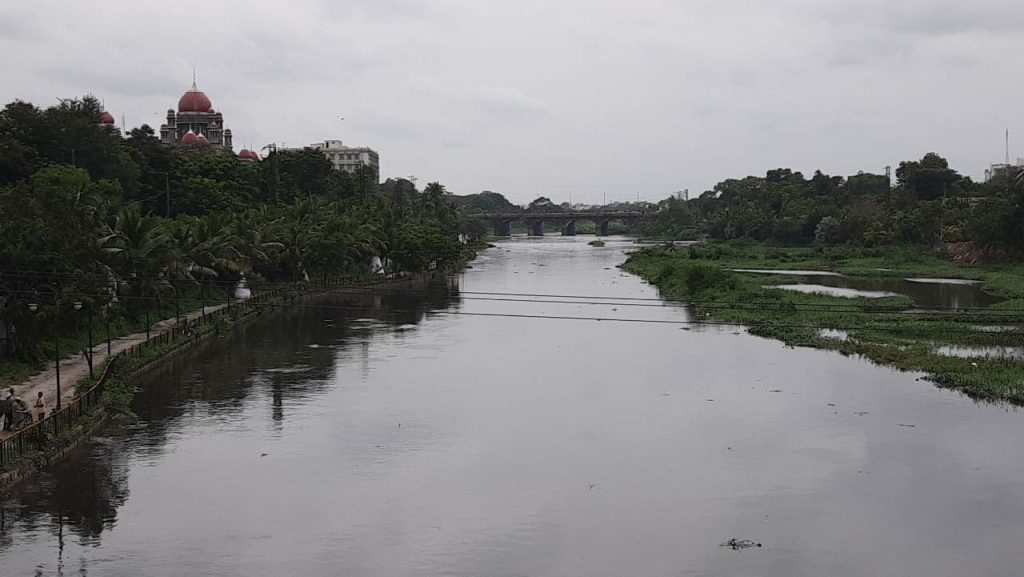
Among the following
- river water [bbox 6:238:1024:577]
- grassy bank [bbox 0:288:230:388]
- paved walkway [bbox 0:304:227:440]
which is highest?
grassy bank [bbox 0:288:230:388]

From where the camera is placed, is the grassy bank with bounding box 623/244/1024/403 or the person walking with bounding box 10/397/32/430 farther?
the grassy bank with bounding box 623/244/1024/403

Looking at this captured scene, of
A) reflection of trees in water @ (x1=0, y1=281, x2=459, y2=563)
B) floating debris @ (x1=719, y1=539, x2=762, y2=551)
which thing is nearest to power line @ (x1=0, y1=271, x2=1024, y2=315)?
reflection of trees in water @ (x1=0, y1=281, x2=459, y2=563)

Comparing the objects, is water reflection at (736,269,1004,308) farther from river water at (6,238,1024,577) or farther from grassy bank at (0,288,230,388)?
grassy bank at (0,288,230,388)

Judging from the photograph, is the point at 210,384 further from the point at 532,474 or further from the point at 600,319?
the point at 532,474

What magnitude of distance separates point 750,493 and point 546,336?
25192mm

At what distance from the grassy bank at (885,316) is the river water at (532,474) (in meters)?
1.89

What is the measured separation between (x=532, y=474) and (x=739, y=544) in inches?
231

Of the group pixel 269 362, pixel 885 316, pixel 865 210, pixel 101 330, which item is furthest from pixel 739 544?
pixel 865 210

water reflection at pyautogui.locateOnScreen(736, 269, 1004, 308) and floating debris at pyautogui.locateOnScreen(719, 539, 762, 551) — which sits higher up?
water reflection at pyautogui.locateOnScreen(736, 269, 1004, 308)

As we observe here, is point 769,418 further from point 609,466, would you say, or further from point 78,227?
point 78,227

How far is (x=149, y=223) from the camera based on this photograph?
40.4 meters

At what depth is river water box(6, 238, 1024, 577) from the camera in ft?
60.2

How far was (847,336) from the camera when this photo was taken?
4366 centimetres

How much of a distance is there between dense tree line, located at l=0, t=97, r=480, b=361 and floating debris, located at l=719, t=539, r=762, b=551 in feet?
64.4
